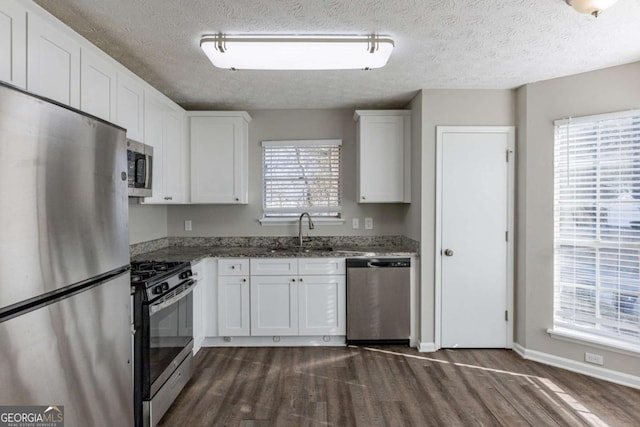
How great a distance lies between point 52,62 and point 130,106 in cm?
75

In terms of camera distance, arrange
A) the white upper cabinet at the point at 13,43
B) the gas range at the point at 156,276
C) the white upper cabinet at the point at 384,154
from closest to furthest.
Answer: the white upper cabinet at the point at 13,43
the gas range at the point at 156,276
the white upper cabinet at the point at 384,154

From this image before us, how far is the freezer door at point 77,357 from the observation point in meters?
1.01

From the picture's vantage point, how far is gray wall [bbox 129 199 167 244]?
2.96 metres

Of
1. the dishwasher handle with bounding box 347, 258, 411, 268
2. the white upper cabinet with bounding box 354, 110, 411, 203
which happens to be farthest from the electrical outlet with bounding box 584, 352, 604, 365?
the white upper cabinet with bounding box 354, 110, 411, 203

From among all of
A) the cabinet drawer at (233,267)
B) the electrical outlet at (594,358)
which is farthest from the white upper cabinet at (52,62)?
the electrical outlet at (594,358)

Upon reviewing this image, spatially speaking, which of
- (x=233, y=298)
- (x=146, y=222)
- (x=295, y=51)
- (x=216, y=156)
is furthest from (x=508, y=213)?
(x=146, y=222)

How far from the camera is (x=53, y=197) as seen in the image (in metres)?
1.14

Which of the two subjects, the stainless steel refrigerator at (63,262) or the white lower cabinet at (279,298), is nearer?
the stainless steel refrigerator at (63,262)

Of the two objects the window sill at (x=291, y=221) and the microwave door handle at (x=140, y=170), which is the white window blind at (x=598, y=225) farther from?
the microwave door handle at (x=140, y=170)

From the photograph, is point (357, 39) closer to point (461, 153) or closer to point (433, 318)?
point (461, 153)

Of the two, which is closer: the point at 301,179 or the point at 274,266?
the point at 274,266

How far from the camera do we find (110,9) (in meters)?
1.75

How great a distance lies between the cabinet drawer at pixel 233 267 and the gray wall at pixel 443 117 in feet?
5.58

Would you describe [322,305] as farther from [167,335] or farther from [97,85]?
[97,85]
